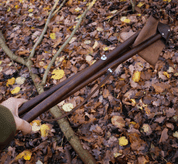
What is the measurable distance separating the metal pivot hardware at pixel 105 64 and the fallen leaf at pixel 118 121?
2.92ft

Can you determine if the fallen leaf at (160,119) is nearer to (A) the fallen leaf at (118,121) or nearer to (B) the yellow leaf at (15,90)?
(A) the fallen leaf at (118,121)

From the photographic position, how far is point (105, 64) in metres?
1.25

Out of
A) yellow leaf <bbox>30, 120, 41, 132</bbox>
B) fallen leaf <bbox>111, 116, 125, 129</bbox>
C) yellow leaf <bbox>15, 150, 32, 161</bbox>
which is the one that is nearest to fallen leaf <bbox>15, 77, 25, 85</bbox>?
yellow leaf <bbox>30, 120, 41, 132</bbox>

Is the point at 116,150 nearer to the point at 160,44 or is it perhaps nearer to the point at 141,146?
the point at 141,146

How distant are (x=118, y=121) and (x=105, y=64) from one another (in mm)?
946

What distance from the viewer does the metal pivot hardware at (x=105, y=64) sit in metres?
1.13

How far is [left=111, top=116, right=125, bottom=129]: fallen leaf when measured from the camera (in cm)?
178

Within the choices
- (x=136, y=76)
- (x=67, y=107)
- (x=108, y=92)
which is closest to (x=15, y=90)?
(x=67, y=107)

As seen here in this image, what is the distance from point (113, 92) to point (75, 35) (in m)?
1.51

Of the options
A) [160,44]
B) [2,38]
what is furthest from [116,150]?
[2,38]

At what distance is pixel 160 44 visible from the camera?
1.32m

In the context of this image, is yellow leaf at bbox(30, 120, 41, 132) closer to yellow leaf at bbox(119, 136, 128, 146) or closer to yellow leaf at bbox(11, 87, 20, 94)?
yellow leaf at bbox(11, 87, 20, 94)

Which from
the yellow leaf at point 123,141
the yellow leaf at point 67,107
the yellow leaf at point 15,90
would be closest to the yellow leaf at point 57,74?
the yellow leaf at point 67,107

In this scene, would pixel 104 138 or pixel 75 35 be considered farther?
pixel 75 35
